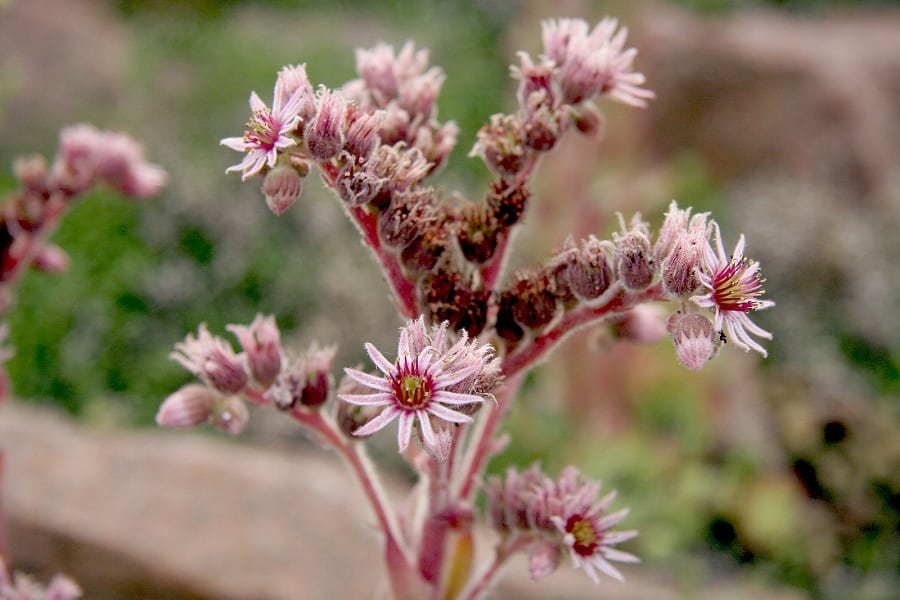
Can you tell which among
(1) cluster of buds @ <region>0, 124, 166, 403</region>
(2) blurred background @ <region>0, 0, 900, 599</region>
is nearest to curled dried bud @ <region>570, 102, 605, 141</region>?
(1) cluster of buds @ <region>0, 124, 166, 403</region>

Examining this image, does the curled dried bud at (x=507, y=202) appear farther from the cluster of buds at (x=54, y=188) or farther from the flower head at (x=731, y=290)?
the cluster of buds at (x=54, y=188)

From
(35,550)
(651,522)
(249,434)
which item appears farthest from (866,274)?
(35,550)

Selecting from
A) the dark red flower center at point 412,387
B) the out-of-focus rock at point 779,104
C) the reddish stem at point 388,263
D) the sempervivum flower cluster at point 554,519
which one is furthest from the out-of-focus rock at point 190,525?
the out-of-focus rock at point 779,104

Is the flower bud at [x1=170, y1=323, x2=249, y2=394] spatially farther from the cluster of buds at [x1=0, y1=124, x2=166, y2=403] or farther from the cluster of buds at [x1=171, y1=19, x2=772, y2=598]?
the cluster of buds at [x1=0, y1=124, x2=166, y2=403]

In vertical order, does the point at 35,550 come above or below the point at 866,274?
below

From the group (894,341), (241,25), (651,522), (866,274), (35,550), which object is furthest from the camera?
(241,25)

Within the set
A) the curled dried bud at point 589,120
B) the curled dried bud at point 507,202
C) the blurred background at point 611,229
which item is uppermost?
the blurred background at point 611,229

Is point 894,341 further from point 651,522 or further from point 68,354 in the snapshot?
point 68,354
